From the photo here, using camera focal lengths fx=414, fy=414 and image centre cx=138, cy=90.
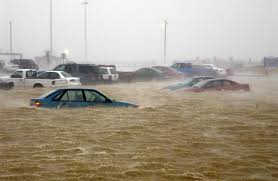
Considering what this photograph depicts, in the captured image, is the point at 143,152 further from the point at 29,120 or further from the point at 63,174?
the point at 29,120

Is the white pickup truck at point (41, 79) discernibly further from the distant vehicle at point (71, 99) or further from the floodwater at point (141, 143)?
the distant vehicle at point (71, 99)

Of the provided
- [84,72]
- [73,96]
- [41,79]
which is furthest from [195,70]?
[73,96]

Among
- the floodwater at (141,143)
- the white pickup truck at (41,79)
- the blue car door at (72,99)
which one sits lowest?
the floodwater at (141,143)

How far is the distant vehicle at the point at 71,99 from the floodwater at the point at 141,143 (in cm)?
24

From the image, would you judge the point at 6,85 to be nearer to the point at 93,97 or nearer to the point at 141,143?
the point at 93,97

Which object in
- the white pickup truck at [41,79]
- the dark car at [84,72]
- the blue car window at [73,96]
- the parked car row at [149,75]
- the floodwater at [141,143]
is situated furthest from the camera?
the parked car row at [149,75]

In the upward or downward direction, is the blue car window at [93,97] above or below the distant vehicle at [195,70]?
below

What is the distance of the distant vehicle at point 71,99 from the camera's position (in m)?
13.3

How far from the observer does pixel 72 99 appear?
44.2ft

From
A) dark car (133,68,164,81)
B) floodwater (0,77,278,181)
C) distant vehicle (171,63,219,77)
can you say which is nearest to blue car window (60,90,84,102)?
floodwater (0,77,278,181)

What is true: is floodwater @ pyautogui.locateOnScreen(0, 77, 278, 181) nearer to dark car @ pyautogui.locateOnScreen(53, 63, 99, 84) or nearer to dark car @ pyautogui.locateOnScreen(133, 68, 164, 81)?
dark car @ pyautogui.locateOnScreen(53, 63, 99, 84)

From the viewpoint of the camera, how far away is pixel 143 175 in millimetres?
7320

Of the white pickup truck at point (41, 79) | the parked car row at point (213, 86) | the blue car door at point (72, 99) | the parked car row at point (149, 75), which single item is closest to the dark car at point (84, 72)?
the parked car row at point (149, 75)

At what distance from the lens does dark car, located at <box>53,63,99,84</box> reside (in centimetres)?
2788
